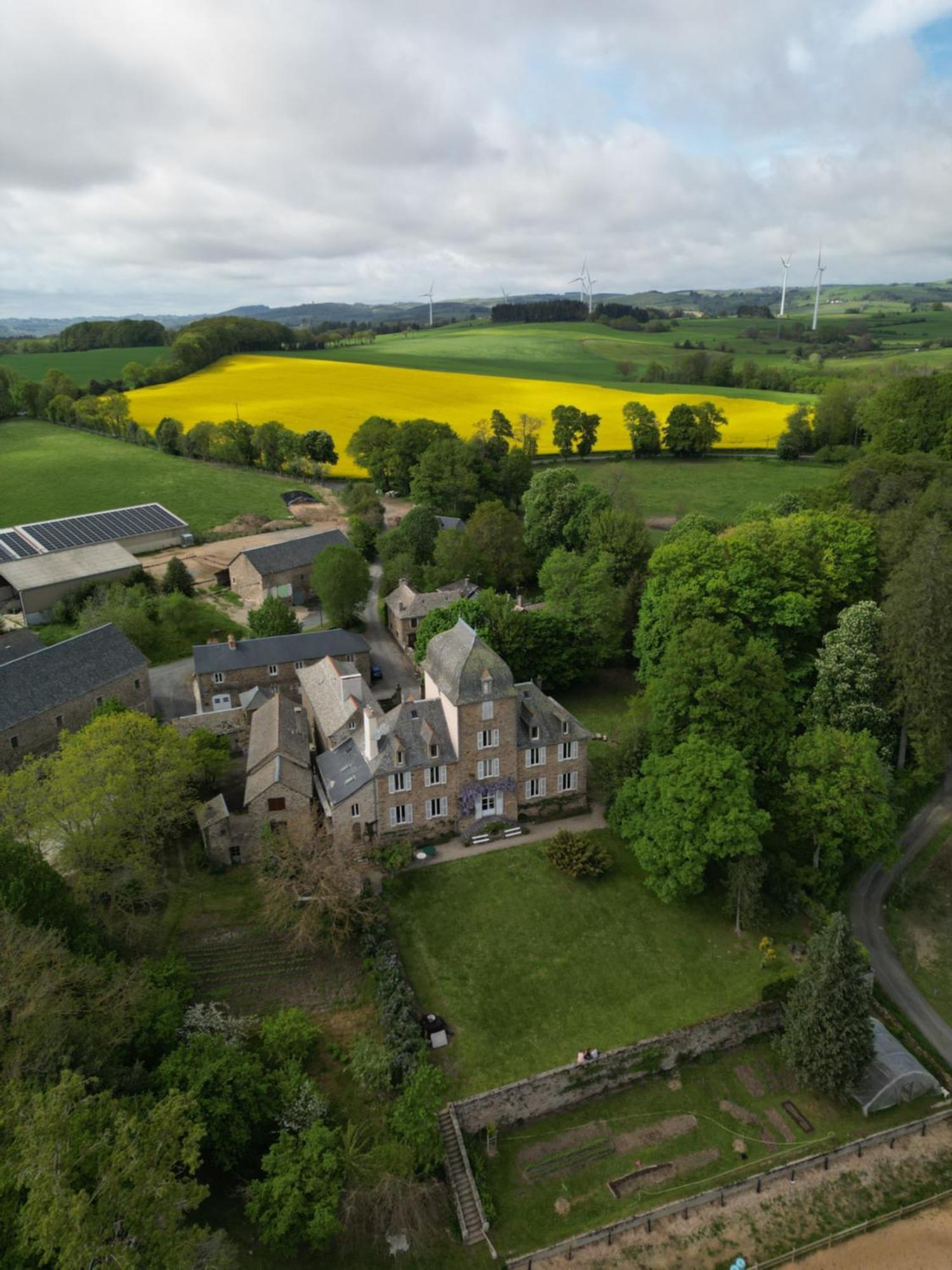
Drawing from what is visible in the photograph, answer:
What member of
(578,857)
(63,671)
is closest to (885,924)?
(578,857)

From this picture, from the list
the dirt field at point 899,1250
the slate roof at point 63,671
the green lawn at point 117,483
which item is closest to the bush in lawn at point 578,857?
the dirt field at point 899,1250

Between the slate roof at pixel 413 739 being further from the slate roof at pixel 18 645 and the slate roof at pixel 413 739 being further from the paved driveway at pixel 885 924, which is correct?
the slate roof at pixel 18 645

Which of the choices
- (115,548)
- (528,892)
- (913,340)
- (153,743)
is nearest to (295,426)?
(115,548)

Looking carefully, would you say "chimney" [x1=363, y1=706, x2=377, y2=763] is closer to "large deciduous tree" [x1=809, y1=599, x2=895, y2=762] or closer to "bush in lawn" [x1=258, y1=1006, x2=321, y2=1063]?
"bush in lawn" [x1=258, y1=1006, x2=321, y2=1063]

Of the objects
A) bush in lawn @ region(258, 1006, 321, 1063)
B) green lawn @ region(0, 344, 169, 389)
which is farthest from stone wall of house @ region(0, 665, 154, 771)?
green lawn @ region(0, 344, 169, 389)

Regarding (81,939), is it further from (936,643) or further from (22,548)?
(22,548)

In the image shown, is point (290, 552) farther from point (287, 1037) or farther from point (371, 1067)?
point (371, 1067)

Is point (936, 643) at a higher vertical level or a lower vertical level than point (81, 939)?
higher
